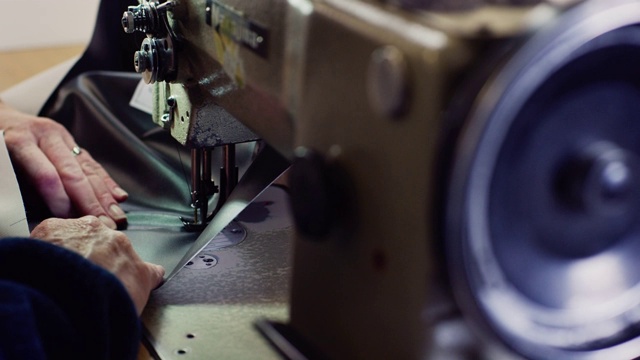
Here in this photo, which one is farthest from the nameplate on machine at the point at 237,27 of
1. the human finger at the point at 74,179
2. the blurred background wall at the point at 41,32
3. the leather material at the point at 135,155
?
the blurred background wall at the point at 41,32

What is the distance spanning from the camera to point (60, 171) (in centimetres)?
118

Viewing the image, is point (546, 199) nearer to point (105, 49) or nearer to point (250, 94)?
point (250, 94)

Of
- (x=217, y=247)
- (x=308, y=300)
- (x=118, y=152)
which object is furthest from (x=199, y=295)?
(x=118, y=152)

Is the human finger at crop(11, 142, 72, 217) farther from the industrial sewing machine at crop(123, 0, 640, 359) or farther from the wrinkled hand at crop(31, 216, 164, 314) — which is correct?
the industrial sewing machine at crop(123, 0, 640, 359)

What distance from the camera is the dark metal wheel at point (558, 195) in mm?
519

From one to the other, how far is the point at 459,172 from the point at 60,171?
80 cm

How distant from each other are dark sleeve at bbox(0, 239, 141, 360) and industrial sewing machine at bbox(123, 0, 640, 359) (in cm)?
14

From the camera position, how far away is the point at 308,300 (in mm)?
677

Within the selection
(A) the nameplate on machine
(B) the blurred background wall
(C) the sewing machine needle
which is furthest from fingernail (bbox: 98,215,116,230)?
(B) the blurred background wall

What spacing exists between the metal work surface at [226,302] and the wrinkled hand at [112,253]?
0.02m

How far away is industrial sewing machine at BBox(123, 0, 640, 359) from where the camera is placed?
1.69ft

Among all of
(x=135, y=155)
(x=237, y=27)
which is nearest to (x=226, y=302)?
(x=237, y=27)

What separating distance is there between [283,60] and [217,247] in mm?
351

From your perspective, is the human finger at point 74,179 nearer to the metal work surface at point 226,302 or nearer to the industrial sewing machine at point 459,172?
the metal work surface at point 226,302
